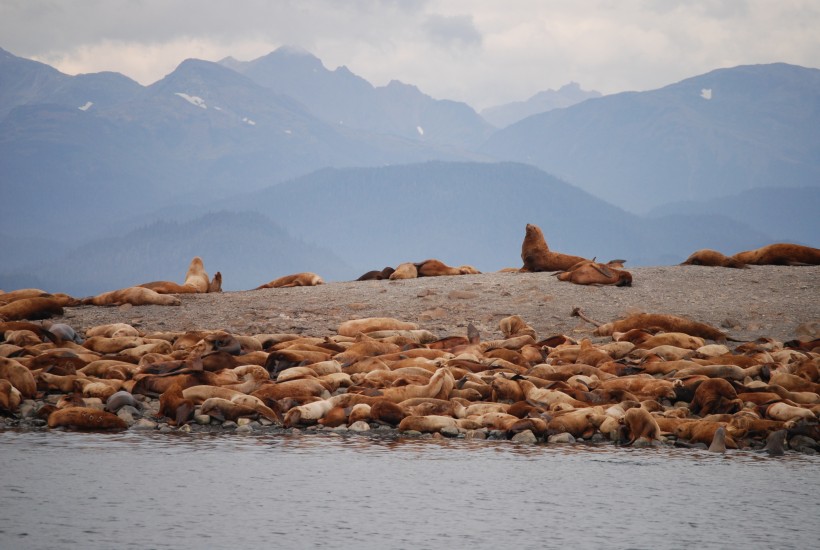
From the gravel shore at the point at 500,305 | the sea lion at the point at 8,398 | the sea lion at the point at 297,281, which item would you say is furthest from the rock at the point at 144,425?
the sea lion at the point at 297,281

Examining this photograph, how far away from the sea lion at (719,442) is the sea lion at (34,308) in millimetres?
15216

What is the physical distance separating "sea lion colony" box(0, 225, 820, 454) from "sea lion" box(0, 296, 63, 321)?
365 centimetres

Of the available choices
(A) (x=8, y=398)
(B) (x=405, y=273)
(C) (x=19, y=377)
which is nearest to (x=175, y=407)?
(A) (x=8, y=398)

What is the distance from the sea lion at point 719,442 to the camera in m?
11.3

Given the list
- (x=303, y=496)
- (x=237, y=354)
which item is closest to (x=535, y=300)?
(x=237, y=354)

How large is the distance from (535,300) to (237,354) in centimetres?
872

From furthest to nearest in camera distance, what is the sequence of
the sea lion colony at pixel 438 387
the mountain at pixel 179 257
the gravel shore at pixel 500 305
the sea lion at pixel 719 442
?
the mountain at pixel 179 257 → the gravel shore at pixel 500 305 → the sea lion colony at pixel 438 387 → the sea lion at pixel 719 442

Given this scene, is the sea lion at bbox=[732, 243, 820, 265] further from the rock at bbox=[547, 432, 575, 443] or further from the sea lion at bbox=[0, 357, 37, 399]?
the sea lion at bbox=[0, 357, 37, 399]

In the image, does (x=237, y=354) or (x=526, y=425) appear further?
(x=237, y=354)

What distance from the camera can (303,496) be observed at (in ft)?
30.3

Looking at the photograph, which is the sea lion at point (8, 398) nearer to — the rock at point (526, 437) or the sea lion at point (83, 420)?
the sea lion at point (83, 420)

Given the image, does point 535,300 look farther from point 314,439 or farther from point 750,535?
point 750,535

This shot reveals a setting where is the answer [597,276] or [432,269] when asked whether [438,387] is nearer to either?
[597,276]

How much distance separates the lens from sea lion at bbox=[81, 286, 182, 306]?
74.2 feet
